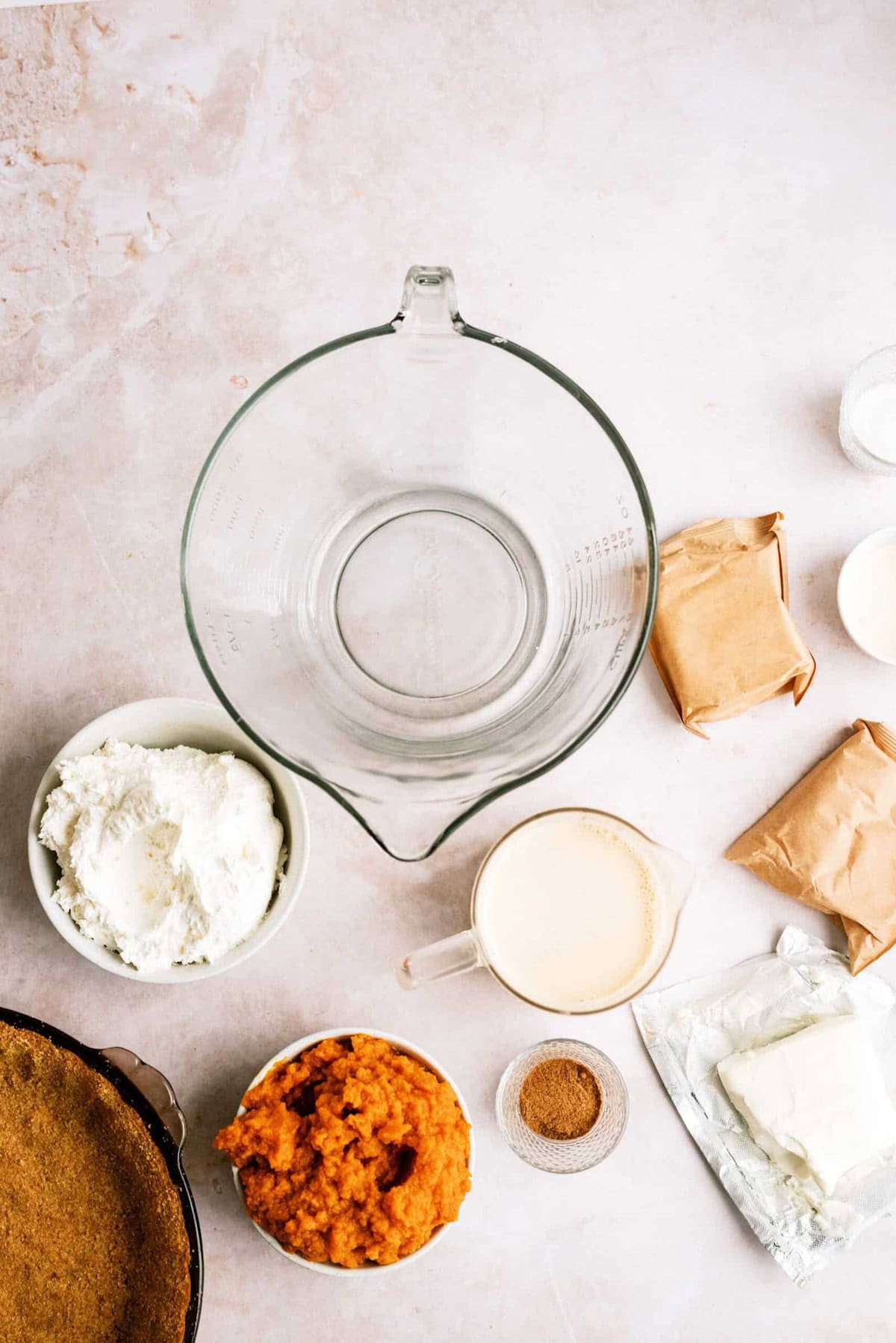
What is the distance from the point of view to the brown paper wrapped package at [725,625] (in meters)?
1.13

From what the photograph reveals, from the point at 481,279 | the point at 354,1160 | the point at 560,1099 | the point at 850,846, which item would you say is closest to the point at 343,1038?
the point at 354,1160

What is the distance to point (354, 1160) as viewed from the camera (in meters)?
0.98

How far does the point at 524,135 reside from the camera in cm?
118

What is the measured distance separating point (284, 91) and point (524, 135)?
306 millimetres

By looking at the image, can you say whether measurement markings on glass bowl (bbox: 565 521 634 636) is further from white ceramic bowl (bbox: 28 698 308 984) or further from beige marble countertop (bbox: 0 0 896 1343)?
white ceramic bowl (bbox: 28 698 308 984)

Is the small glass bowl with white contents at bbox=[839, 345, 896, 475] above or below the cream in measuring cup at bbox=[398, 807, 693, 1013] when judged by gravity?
above

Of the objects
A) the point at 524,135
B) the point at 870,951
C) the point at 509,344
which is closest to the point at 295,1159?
the point at 870,951

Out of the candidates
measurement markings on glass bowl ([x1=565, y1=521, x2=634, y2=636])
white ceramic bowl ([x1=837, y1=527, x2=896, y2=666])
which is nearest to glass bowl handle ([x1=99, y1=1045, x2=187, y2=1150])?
measurement markings on glass bowl ([x1=565, y1=521, x2=634, y2=636])

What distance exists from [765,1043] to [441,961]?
44 cm

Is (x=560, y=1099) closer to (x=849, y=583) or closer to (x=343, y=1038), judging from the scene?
(x=343, y=1038)

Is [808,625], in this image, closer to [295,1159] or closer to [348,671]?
[348,671]

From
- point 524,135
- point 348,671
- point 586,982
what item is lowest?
point 586,982

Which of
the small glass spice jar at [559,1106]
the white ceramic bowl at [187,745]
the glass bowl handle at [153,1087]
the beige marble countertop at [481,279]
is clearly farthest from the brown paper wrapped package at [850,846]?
the glass bowl handle at [153,1087]

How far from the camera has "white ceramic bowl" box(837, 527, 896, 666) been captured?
115 cm
